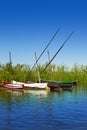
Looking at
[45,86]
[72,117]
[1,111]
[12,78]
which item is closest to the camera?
[72,117]

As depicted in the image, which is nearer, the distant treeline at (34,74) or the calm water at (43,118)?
the calm water at (43,118)

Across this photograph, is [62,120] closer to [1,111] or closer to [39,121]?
[39,121]

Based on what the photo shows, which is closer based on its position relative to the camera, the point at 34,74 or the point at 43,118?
the point at 43,118

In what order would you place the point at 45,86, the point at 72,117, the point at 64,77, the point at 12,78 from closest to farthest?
1. the point at 72,117
2. the point at 45,86
3. the point at 12,78
4. the point at 64,77

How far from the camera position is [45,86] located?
7519 cm

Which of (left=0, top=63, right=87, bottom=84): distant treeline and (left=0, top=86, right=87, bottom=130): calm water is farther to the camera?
(left=0, top=63, right=87, bottom=84): distant treeline

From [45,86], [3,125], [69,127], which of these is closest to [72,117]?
[69,127]

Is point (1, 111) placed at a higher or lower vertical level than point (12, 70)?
lower

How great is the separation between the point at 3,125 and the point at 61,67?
79.8 meters

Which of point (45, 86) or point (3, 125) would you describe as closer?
point (3, 125)

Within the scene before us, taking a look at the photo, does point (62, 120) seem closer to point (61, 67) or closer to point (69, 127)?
point (69, 127)

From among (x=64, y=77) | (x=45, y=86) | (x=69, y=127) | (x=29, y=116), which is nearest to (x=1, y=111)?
(x=29, y=116)

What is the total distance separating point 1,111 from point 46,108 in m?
5.84

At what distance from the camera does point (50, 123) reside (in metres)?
31.2
